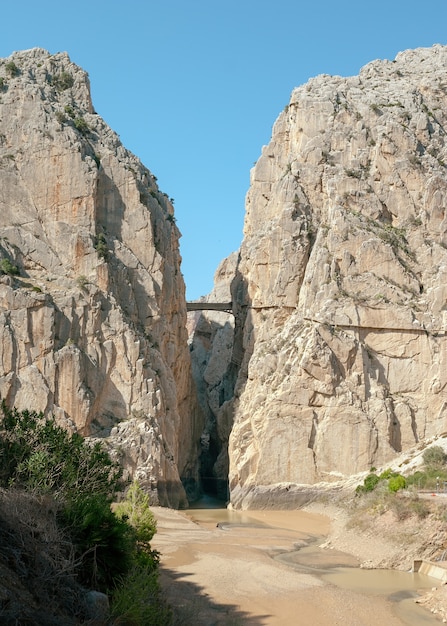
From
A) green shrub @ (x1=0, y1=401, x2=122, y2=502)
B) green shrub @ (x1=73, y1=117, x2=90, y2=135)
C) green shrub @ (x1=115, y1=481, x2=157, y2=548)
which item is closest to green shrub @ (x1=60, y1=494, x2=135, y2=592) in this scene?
green shrub @ (x1=0, y1=401, x2=122, y2=502)

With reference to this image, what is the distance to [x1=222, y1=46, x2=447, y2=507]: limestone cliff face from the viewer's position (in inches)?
2243

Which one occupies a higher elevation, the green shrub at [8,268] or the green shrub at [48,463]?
the green shrub at [8,268]

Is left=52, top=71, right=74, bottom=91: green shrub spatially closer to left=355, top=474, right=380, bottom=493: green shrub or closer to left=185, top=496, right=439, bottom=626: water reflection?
left=355, top=474, right=380, bottom=493: green shrub

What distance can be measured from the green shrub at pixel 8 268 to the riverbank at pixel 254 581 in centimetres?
2063

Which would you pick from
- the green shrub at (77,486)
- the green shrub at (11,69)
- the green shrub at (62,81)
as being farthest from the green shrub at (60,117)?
the green shrub at (77,486)

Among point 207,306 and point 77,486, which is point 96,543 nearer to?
point 77,486

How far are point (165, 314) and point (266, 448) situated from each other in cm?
1328

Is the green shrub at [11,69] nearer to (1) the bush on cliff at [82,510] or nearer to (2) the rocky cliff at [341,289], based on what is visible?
(2) the rocky cliff at [341,289]

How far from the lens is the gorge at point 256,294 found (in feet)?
176

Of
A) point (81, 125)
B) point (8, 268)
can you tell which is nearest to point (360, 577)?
point (8, 268)

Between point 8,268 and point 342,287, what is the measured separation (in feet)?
82.6

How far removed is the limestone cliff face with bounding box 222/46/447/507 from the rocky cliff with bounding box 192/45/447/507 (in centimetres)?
10

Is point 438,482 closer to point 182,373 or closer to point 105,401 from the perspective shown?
point 105,401

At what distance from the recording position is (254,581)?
28.2 metres
